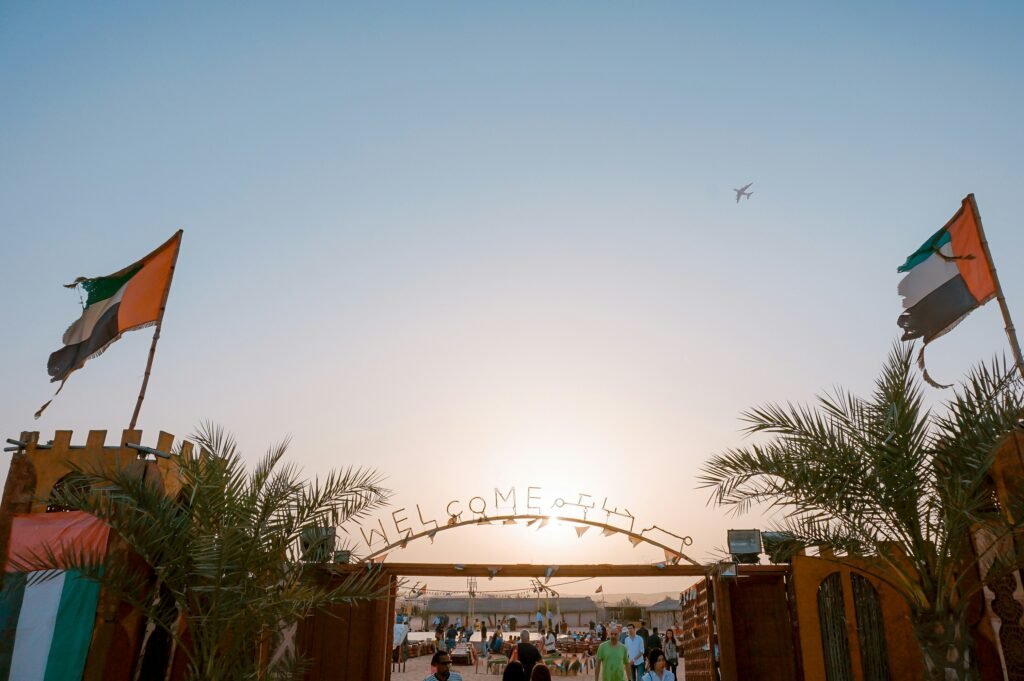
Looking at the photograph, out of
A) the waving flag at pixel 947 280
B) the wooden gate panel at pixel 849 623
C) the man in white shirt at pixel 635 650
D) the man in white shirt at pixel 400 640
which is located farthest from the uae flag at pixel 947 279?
the man in white shirt at pixel 400 640

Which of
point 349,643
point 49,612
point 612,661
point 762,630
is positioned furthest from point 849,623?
point 49,612

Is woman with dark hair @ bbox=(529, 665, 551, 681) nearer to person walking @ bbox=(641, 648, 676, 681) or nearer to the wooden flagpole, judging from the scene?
person walking @ bbox=(641, 648, 676, 681)

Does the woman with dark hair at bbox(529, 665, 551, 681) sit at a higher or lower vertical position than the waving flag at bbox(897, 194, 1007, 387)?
lower

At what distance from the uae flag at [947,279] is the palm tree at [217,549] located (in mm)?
8284

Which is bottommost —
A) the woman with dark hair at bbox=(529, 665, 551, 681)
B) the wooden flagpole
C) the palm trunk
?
the woman with dark hair at bbox=(529, 665, 551, 681)

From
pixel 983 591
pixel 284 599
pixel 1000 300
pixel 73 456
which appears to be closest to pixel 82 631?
pixel 73 456

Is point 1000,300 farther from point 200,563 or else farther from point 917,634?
point 200,563

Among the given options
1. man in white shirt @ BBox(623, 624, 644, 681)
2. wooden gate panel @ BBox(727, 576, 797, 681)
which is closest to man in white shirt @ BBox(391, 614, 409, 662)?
man in white shirt @ BBox(623, 624, 644, 681)

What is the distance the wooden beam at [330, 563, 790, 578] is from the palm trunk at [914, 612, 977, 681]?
486 cm

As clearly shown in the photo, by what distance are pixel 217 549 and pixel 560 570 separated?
6.48 meters

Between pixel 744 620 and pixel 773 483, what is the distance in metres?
5.18

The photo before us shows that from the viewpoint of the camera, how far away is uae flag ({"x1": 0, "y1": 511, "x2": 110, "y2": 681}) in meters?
8.62

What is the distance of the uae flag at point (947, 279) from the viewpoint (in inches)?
395

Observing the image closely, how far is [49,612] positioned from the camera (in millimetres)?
8805
